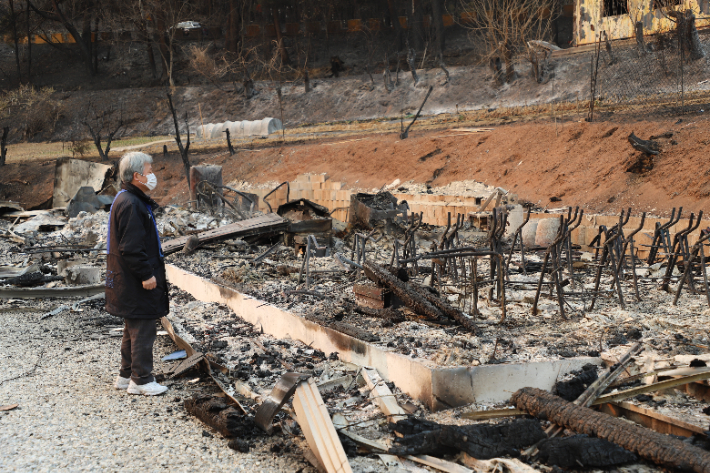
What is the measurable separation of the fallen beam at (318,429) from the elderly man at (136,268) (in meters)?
1.47

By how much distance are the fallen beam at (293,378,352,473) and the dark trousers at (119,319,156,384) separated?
1.48m

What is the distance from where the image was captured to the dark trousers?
4.84 m

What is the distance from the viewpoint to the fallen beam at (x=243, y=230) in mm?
11023

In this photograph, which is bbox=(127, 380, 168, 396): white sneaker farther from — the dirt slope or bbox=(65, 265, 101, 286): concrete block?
the dirt slope

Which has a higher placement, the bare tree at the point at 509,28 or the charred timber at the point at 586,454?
the bare tree at the point at 509,28

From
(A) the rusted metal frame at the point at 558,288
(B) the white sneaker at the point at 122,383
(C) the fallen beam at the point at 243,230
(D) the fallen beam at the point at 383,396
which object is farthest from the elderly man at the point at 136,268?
(C) the fallen beam at the point at 243,230

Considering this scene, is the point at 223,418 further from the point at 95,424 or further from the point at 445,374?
the point at 445,374

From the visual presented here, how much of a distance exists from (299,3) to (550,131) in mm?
29960

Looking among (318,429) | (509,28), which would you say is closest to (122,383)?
(318,429)

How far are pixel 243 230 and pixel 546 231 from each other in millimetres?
5517

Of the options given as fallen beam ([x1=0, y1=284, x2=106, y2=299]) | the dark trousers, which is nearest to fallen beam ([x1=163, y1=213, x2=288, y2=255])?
fallen beam ([x1=0, y1=284, x2=106, y2=299])

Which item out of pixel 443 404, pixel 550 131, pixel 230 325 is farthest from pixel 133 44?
pixel 443 404

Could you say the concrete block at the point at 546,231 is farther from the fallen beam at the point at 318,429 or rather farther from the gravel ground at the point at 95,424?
the fallen beam at the point at 318,429

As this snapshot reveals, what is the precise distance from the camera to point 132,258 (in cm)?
464
